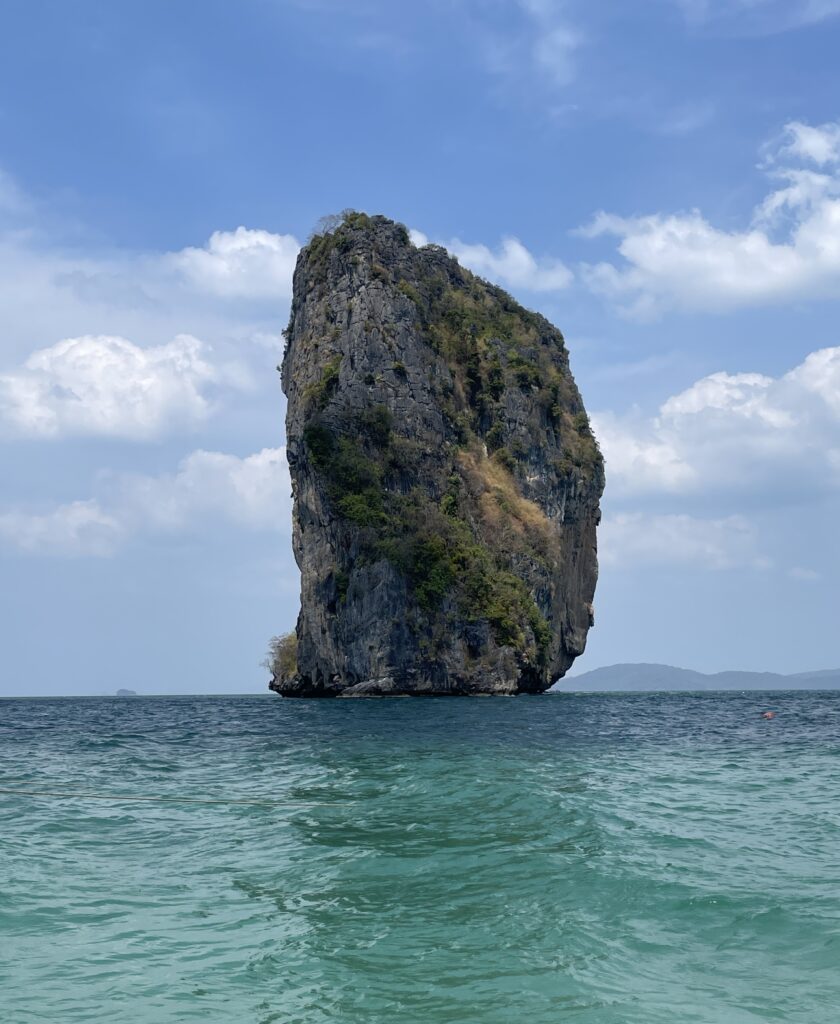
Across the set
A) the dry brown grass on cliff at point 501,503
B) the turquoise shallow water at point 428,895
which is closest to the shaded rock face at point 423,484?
the dry brown grass on cliff at point 501,503

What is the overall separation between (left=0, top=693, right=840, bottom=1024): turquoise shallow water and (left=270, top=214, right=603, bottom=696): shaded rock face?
133 feet

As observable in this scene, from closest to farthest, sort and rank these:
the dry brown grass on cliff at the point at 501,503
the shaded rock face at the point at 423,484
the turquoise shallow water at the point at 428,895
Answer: the turquoise shallow water at the point at 428,895 < the shaded rock face at the point at 423,484 < the dry brown grass on cliff at the point at 501,503

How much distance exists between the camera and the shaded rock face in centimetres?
6141

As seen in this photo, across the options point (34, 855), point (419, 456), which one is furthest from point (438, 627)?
point (34, 855)

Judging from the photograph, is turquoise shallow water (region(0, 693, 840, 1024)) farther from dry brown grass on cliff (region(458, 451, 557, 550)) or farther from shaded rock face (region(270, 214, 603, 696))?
dry brown grass on cliff (region(458, 451, 557, 550))

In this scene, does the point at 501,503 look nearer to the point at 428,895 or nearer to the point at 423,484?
the point at 423,484

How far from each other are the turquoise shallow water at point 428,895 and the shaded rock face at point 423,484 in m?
40.7

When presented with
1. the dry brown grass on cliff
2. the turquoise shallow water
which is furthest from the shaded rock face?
the turquoise shallow water

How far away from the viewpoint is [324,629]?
63.7 m

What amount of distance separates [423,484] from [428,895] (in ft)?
184

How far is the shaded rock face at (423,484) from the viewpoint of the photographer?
61.4 m

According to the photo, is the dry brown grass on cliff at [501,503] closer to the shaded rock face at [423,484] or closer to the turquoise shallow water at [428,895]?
the shaded rock face at [423,484]

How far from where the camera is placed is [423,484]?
65500 mm

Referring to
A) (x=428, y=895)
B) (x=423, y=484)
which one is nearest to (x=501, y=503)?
(x=423, y=484)
